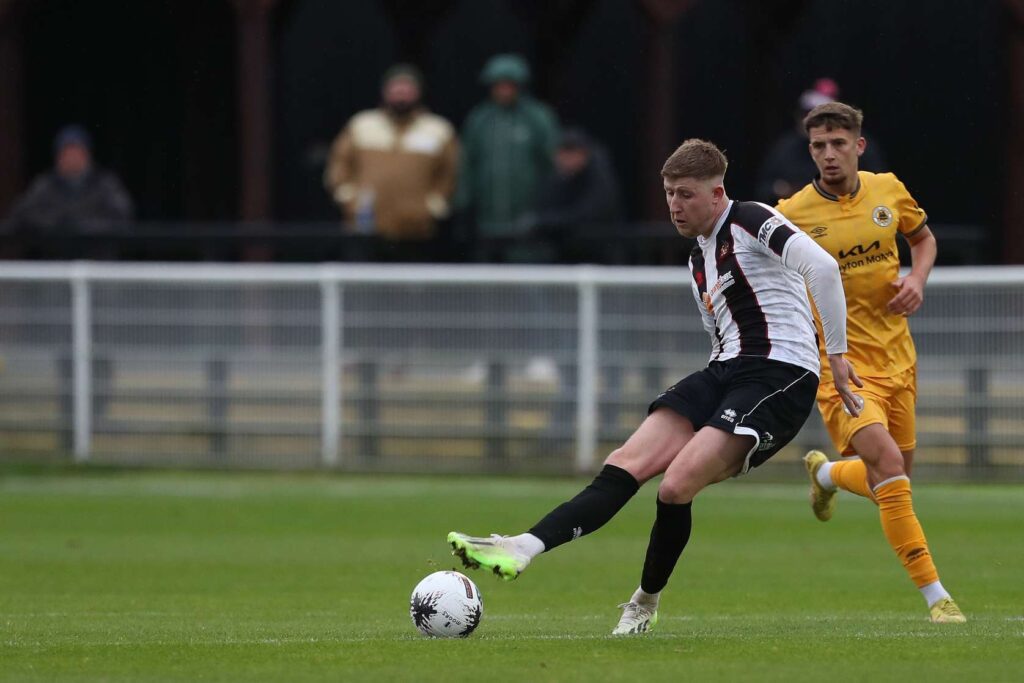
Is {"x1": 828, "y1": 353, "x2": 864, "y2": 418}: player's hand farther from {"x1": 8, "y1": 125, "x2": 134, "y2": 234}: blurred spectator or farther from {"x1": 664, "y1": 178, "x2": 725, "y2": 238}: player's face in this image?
{"x1": 8, "y1": 125, "x2": 134, "y2": 234}: blurred spectator

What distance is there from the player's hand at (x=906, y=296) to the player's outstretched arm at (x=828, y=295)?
863mm

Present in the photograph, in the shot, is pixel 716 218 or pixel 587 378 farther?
pixel 587 378

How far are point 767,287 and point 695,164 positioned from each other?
1.95 feet

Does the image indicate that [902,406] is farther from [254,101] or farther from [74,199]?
[254,101]

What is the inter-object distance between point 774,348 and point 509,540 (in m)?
1.47

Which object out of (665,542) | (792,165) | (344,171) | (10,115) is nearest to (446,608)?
(665,542)

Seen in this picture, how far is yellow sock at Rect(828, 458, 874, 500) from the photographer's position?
9.62 meters

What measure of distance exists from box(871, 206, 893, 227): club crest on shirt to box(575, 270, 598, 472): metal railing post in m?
7.06

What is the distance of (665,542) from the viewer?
8344mm

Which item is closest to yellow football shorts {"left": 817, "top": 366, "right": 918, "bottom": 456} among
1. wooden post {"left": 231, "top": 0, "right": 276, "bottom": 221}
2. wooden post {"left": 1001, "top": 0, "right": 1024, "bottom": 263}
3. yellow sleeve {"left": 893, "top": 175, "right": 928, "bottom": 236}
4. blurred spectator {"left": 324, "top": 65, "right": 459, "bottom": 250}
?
yellow sleeve {"left": 893, "top": 175, "right": 928, "bottom": 236}

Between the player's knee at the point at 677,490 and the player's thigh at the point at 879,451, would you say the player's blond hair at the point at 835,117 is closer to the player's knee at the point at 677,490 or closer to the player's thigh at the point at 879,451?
the player's thigh at the point at 879,451

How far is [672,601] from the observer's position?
1013cm

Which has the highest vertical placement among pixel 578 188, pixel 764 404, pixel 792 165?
Result: pixel 792 165

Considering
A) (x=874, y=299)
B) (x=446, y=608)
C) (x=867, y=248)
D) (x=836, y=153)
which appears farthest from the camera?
(x=874, y=299)
